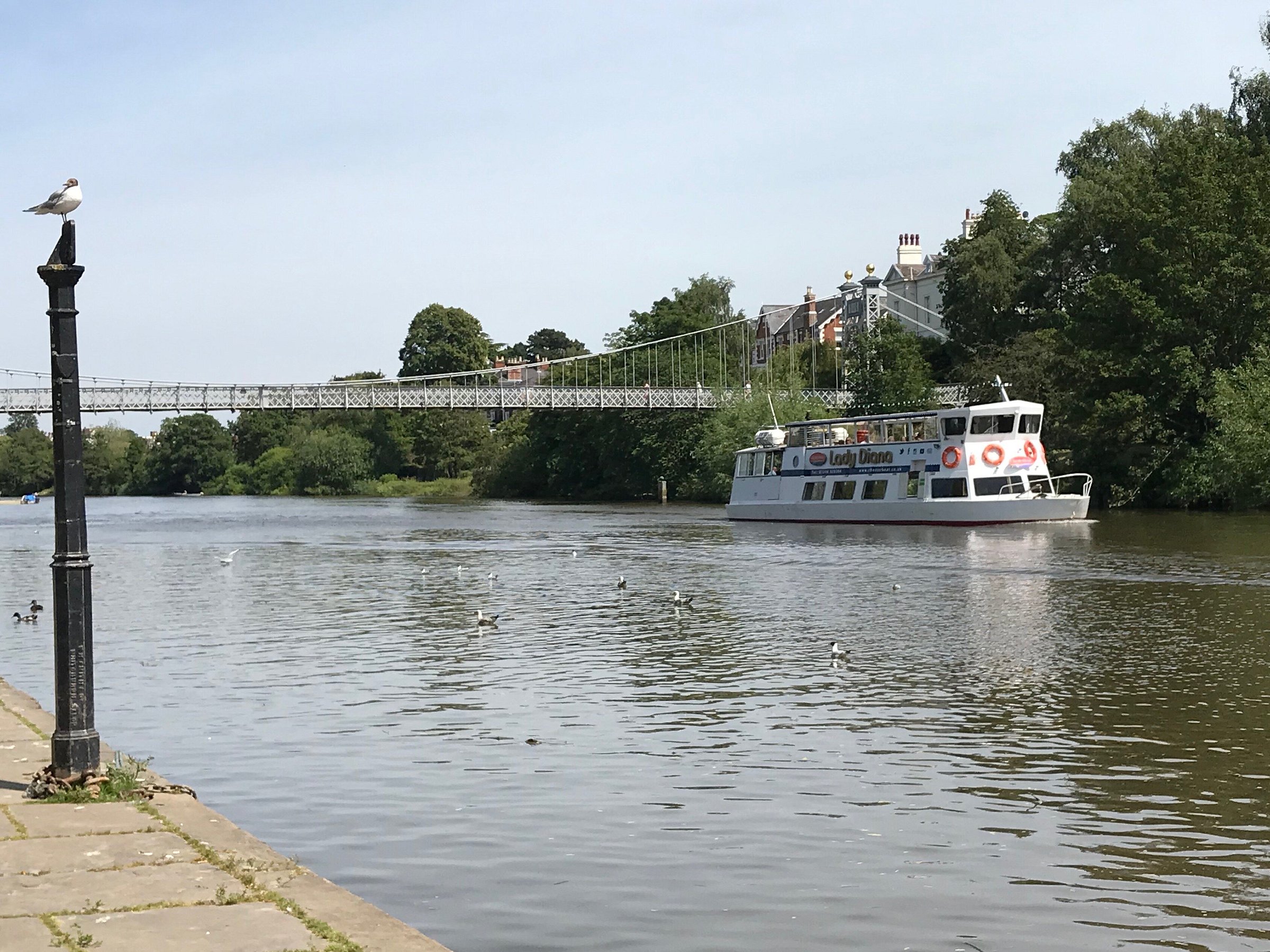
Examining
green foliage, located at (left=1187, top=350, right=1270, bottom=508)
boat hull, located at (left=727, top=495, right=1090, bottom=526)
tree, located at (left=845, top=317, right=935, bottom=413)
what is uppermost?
tree, located at (left=845, top=317, right=935, bottom=413)

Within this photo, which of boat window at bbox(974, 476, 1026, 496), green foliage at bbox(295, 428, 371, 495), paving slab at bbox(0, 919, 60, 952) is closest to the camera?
paving slab at bbox(0, 919, 60, 952)

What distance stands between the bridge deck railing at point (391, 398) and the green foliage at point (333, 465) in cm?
3214

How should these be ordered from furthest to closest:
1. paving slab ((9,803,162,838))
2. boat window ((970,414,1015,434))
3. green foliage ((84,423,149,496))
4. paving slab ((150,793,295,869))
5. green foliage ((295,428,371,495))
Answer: green foliage ((84,423,149,496)) → green foliage ((295,428,371,495)) → boat window ((970,414,1015,434)) → paving slab ((9,803,162,838)) → paving slab ((150,793,295,869))

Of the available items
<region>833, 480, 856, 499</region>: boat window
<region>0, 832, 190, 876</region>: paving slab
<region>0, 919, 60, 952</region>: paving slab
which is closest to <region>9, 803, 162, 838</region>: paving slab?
<region>0, 832, 190, 876</region>: paving slab

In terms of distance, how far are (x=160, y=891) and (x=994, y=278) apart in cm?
8616

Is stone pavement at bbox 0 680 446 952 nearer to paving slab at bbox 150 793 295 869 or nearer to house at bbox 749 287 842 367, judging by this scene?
paving slab at bbox 150 793 295 869

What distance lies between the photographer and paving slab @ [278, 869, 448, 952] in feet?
19.9

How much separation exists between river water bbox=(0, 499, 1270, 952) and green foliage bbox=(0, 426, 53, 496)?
486 feet

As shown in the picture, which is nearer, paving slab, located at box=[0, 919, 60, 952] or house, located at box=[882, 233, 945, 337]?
paving slab, located at box=[0, 919, 60, 952]

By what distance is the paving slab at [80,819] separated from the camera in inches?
308

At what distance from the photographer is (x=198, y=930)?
6.16 meters

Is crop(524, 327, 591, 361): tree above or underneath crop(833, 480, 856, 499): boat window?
above

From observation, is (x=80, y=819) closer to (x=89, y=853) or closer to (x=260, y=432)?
(x=89, y=853)

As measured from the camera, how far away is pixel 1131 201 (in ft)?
213
